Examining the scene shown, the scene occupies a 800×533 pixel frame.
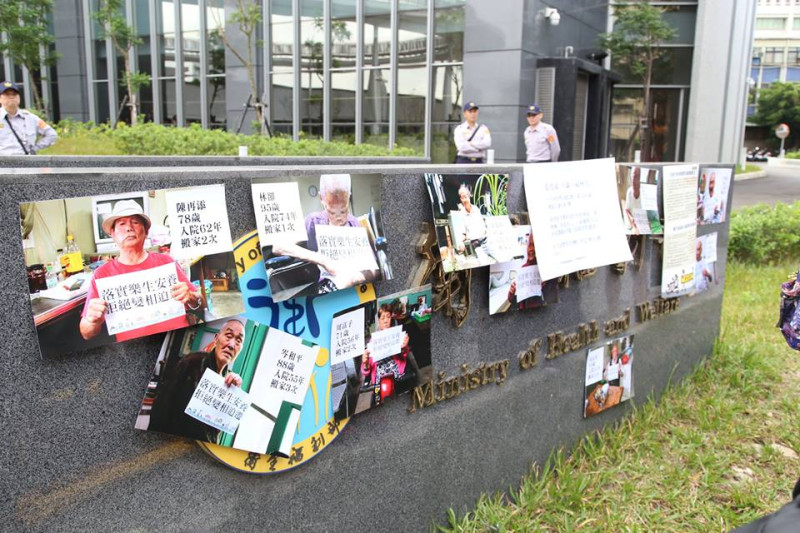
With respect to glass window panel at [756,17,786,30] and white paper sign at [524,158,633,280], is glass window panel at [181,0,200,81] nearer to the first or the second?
white paper sign at [524,158,633,280]

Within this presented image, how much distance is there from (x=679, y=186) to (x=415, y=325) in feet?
7.53

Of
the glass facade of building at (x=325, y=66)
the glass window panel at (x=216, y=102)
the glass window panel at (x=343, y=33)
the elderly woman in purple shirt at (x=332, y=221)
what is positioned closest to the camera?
the elderly woman in purple shirt at (x=332, y=221)

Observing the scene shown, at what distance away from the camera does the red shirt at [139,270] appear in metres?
1.80

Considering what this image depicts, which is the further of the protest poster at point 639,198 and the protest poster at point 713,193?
the protest poster at point 713,193

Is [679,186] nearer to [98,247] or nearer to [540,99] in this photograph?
[98,247]

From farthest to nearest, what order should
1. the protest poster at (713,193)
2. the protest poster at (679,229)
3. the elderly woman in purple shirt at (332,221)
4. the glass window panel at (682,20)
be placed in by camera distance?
the glass window panel at (682,20) → the protest poster at (713,193) → the protest poster at (679,229) → the elderly woman in purple shirt at (332,221)

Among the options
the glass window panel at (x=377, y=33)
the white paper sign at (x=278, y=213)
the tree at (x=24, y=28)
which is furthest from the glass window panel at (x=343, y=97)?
the white paper sign at (x=278, y=213)

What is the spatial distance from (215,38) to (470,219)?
787 inches

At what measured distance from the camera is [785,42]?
9238 centimetres

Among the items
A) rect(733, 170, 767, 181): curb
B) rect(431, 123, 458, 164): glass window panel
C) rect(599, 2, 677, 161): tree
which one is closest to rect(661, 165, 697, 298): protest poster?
rect(431, 123, 458, 164): glass window panel

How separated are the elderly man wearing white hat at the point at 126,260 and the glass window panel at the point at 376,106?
16082 millimetres

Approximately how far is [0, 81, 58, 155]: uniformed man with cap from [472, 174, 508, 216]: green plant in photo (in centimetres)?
595

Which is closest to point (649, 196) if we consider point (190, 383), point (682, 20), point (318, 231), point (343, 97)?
point (318, 231)

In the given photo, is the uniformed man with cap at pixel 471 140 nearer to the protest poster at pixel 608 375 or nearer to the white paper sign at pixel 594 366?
the protest poster at pixel 608 375
